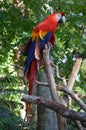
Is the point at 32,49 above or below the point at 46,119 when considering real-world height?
above

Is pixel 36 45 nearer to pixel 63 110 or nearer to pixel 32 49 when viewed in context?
pixel 32 49

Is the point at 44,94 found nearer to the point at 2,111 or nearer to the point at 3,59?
the point at 3,59

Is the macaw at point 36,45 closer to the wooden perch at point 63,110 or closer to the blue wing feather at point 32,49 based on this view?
the blue wing feather at point 32,49

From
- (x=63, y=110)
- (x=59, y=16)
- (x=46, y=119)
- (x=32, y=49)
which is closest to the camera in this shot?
(x=63, y=110)

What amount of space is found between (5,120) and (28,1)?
1136mm

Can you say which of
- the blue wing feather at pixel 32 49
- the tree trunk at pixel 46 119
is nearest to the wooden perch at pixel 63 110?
the blue wing feather at pixel 32 49

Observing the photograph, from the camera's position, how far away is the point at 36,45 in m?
1.89

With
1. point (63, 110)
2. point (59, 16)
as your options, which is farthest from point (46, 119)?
point (63, 110)

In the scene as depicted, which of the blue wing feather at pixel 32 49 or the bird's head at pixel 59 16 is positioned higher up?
the bird's head at pixel 59 16

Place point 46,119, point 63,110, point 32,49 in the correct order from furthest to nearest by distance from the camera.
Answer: point 46,119
point 32,49
point 63,110

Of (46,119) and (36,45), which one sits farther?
(46,119)

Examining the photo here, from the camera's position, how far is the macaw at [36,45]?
1785 mm

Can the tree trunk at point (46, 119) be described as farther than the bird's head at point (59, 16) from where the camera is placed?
Yes

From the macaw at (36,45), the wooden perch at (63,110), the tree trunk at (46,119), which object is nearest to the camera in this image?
the wooden perch at (63,110)
